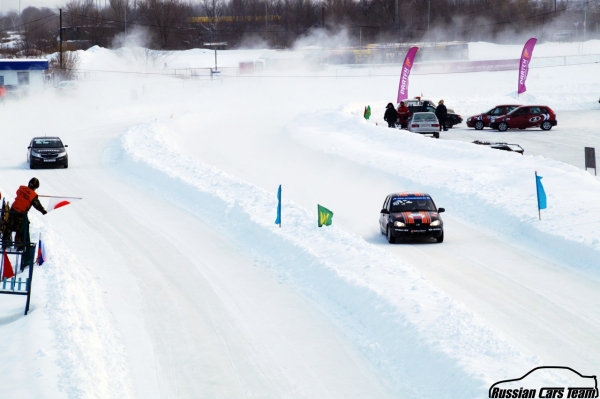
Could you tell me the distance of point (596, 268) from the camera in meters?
16.1

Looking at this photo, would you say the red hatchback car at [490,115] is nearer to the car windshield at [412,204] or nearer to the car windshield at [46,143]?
the car windshield at [46,143]

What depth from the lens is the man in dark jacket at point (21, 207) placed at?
15109mm

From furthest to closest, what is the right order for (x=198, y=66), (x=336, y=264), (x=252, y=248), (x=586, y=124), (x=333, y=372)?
1. (x=198, y=66)
2. (x=586, y=124)
3. (x=252, y=248)
4. (x=336, y=264)
5. (x=333, y=372)

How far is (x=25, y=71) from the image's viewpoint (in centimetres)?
6981

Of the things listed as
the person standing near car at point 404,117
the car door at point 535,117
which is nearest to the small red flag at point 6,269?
the person standing near car at point 404,117

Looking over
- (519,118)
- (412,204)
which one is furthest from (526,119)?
(412,204)

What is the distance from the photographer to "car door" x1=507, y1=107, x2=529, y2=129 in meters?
43.0

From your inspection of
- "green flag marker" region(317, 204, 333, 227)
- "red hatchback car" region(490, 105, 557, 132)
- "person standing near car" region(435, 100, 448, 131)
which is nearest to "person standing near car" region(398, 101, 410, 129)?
"person standing near car" region(435, 100, 448, 131)

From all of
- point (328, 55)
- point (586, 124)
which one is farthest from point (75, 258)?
point (328, 55)

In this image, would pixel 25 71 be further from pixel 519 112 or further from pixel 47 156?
pixel 519 112

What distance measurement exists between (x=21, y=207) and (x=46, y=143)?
60.8 ft

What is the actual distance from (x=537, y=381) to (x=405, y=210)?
34.4 feet

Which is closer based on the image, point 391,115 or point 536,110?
point 391,115

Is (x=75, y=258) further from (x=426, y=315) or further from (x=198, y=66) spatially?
(x=198, y=66)
